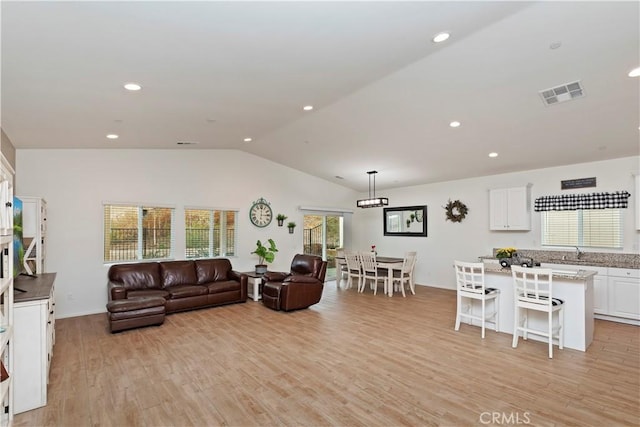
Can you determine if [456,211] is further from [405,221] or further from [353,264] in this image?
[353,264]

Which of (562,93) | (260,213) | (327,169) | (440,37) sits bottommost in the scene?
(260,213)

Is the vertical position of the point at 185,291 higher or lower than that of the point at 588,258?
lower

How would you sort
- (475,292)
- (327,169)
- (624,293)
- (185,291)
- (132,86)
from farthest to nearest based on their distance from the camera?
(327,169), (185,291), (624,293), (475,292), (132,86)

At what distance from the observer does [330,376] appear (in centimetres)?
334

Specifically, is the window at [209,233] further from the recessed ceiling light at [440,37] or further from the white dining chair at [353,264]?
the recessed ceiling light at [440,37]

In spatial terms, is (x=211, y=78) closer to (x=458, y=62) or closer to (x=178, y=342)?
(x=458, y=62)

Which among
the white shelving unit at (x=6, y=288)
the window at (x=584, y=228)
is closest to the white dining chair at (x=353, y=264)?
the window at (x=584, y=228)

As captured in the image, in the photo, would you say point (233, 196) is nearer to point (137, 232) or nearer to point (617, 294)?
point (137, 232)

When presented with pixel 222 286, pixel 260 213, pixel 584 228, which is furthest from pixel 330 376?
pixel 584 228

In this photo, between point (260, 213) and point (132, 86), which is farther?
point (260, 213)

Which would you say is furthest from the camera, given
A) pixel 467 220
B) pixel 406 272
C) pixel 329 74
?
pixel 467 220

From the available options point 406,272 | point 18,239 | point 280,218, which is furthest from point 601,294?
point 18,239

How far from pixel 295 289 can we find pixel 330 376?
2639mm

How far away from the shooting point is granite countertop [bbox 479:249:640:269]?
5350mm
